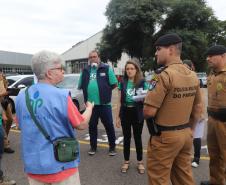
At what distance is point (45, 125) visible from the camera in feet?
8.45

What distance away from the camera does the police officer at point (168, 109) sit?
3.19 m

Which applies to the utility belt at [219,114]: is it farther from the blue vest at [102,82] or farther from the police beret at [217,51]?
the blue vest at [102,82]

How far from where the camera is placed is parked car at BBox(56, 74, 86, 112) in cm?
1133

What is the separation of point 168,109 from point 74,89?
8564mm

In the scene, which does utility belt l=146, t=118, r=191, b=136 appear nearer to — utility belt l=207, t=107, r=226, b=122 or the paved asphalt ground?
utility belt l=207, t=107, r=226, b=122

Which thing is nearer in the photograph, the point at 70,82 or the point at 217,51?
the point at 217,51

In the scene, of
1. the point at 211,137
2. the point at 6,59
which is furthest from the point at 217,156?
the point at 6,59

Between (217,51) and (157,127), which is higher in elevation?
(217,51)

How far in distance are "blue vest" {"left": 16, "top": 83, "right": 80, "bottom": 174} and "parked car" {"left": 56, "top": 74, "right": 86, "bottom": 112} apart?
334 inches

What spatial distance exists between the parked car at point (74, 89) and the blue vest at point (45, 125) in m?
8.49

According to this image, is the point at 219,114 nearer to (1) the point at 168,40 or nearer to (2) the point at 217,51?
(2) the point at 217,51

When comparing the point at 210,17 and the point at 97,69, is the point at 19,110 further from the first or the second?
the point at 210,17

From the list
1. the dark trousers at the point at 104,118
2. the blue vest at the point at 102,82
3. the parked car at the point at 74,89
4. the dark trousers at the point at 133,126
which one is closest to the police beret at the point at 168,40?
the dark trousers at the point at 133,126

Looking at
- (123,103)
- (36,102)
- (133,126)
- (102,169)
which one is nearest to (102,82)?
(123,103)
